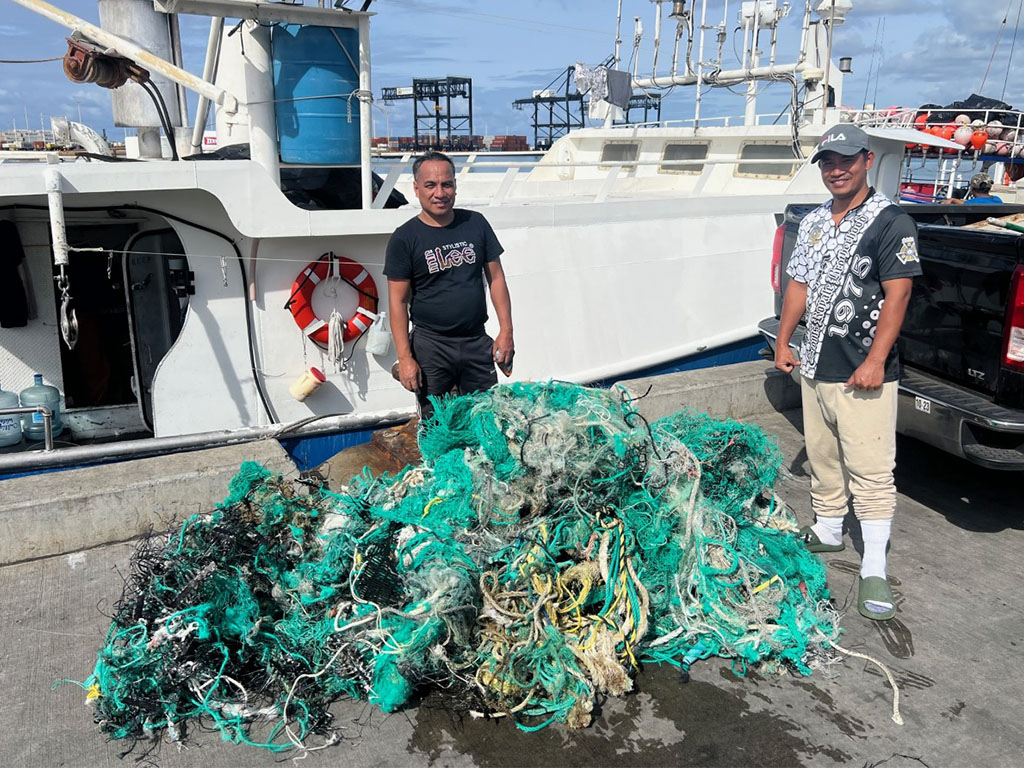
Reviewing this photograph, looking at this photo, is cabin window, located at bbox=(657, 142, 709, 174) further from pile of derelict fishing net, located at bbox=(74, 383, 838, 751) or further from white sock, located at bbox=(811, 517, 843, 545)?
pile of derelict fishing net, located at bbox=(74, 383, 838, 751)

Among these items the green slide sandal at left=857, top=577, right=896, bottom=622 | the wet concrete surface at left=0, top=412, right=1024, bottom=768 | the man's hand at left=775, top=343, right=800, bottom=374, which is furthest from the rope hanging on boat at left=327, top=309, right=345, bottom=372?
the green slide sandal at left=857, top=577, right=896, bottom=622

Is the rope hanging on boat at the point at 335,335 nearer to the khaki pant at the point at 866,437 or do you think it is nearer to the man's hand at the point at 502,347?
the man's hand at the point at 502,347

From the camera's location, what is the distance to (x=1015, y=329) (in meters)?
3.79

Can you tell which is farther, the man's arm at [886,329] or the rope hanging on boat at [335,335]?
the rope hanging on boat at [335,335]

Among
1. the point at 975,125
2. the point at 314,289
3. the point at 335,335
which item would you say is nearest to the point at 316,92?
the point at 314,289

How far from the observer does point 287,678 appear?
2.67 m

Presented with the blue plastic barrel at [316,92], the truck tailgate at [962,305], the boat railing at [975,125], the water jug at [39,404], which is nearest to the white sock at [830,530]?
the truck tailgate at [962,305]

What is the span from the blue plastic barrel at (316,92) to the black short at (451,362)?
276 cm

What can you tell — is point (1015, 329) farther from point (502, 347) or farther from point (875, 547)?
point (502, 347)

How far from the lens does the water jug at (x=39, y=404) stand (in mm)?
6703

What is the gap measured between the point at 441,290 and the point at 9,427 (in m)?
4.48

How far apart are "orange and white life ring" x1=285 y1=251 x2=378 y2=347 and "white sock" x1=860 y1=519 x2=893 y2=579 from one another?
4.22 meters

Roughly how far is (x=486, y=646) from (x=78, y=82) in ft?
16.8

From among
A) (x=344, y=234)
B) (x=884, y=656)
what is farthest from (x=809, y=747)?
(x=344, y=234)
